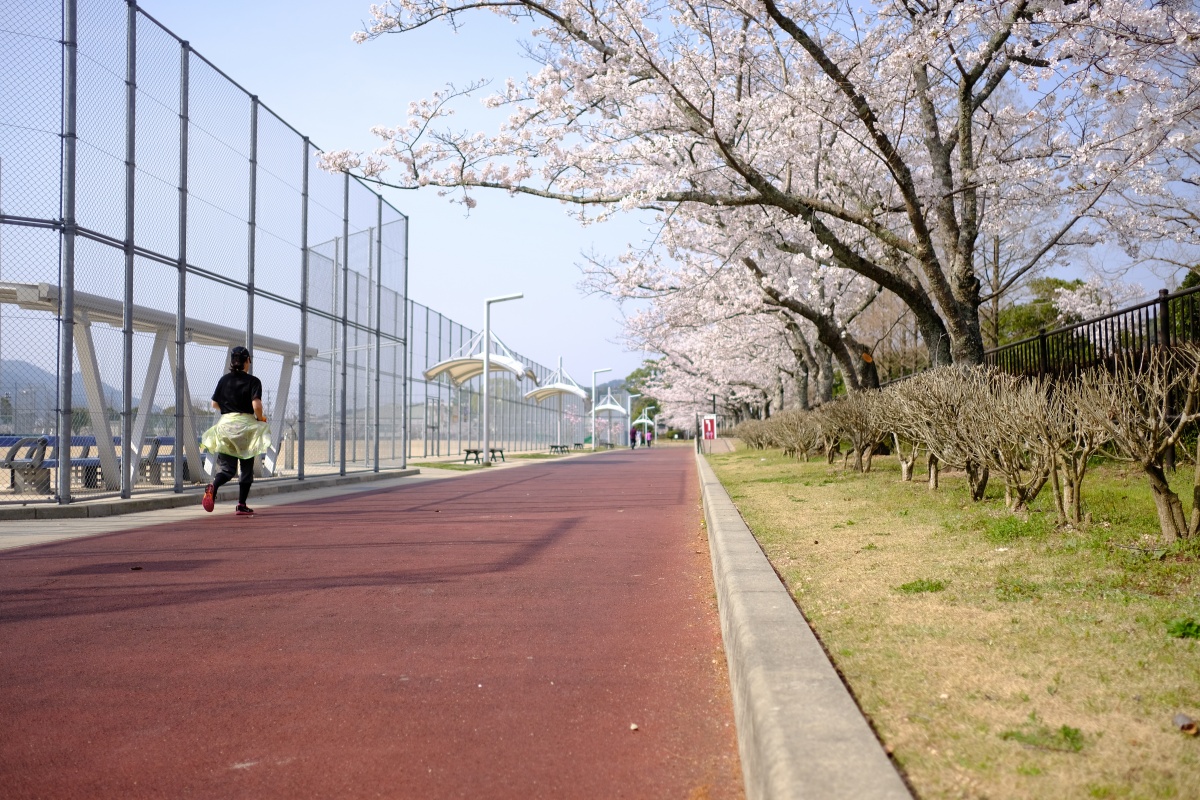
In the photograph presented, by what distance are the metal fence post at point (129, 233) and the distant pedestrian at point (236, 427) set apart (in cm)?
137

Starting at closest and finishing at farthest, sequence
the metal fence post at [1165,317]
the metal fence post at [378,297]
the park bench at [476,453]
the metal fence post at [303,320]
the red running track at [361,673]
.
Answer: the red running track at [361,673] → the metal fence post at [1165,317] → the metal fence post at [303,320] → the metal fence post at [378,297] → the park bench at [476,453]

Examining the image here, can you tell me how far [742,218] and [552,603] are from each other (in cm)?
1406

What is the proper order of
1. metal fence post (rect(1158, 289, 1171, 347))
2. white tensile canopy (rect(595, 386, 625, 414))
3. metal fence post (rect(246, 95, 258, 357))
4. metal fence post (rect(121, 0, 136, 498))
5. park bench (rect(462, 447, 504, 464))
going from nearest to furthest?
metal fence post (rect(1158, 289, 1171, 347)) → metal fence post (rect(121, 0, 136, 498)) → metal fence post (rect(246, 95, 258, 357)) → park bench (rect(462, 447, 504, 464)) → white tensile canopy (rect(595, 386, 625, 414))

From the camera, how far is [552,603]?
571 centimetres

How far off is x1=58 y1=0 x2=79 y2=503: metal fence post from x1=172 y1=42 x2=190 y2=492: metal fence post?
2250 mm

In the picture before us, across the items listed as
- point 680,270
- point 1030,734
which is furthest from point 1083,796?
point 680,270

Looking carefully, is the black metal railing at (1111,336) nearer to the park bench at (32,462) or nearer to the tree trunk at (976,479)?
the tree trunk at (976,479)

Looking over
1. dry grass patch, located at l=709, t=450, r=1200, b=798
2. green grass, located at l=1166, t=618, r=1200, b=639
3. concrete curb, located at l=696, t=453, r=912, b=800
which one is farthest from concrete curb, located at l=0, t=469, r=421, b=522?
green grass, located at l=1166, t=618, r=1200, b=639

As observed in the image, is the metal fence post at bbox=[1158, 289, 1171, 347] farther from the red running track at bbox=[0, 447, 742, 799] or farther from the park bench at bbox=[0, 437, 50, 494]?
the park bench at bbox=[0, 437, 50, 494]

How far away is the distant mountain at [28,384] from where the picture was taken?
1049 centimetres

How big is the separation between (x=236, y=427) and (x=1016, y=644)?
9.06 metres

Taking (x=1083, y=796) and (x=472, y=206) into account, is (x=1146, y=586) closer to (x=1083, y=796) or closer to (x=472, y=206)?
(x=1083, y=796)

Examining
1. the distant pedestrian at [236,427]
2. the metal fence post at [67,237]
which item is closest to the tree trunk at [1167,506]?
the distant pedestrian at [236,427]

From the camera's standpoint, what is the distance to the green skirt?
10.8m
